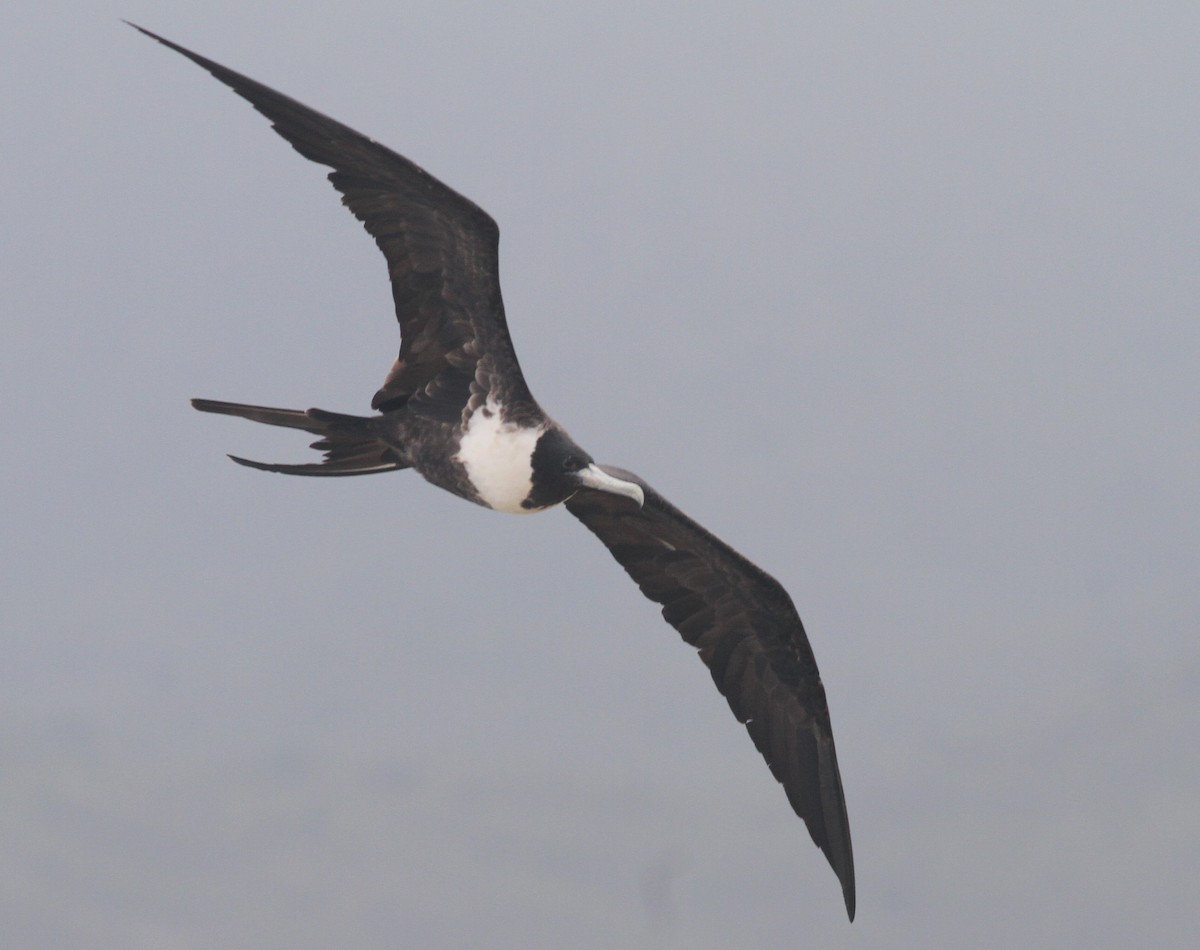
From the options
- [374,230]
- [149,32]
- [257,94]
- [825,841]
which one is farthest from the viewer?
[825,841]

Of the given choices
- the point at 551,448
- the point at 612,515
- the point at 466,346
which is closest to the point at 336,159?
the point at 466,346

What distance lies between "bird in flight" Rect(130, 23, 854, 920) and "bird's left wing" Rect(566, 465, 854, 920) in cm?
2

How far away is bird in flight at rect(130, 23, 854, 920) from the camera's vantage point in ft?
28.3

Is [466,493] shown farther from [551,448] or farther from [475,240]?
[475,240]

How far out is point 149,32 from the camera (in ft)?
25.0

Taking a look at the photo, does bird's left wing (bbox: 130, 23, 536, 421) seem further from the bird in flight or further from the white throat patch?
the white throat patch

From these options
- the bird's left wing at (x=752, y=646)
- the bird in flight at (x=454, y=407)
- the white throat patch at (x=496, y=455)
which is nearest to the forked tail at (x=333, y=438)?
the bird in flight at (x=454, y=407)

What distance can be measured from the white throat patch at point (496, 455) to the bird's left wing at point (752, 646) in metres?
1.35

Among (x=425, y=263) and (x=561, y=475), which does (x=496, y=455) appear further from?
(x=425, y=263)

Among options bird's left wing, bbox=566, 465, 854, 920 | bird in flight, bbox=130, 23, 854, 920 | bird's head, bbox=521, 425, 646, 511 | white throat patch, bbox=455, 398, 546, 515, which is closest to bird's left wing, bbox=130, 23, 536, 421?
bird in flight, bbox=130, 23, 854, 920

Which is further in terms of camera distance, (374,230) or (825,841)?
(825,841)

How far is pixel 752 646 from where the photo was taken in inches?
418

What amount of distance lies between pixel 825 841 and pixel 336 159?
16.0ft

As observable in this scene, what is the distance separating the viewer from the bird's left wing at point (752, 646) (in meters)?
10.4
